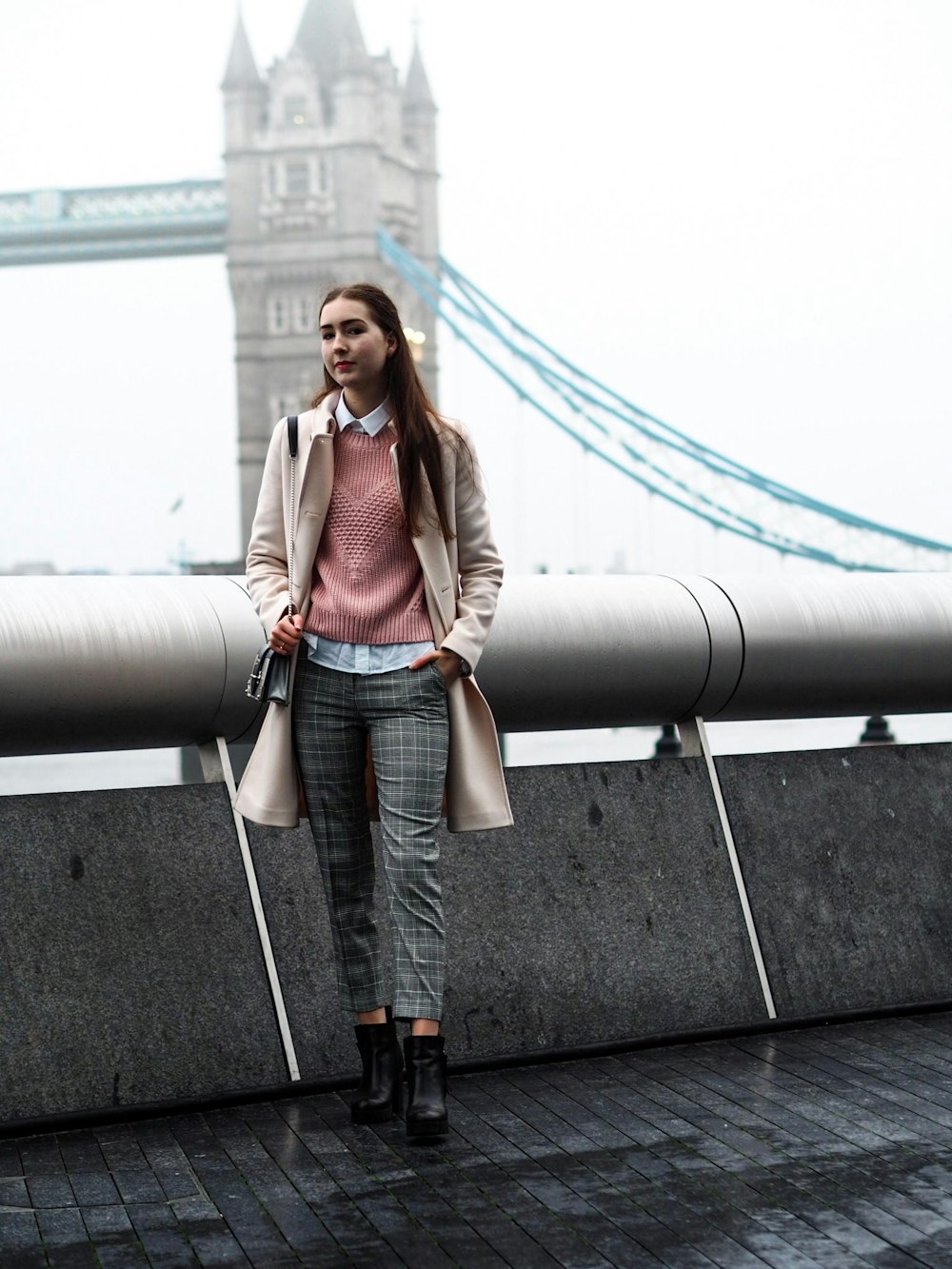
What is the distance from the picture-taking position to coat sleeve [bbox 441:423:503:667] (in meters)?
2.24

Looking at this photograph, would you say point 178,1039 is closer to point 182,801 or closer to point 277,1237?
point 182,801

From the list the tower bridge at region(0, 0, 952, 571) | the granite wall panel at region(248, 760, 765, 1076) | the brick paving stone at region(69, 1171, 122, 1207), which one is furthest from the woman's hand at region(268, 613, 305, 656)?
the tower bridge at region(0, 0, 952, 571)

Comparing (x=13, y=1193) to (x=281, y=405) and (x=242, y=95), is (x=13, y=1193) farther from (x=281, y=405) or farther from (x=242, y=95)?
(x=242, y=95)

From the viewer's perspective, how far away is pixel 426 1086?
2121mm

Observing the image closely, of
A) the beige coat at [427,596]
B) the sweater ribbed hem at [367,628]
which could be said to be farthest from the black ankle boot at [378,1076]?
the sweater ribbed hem at [367,628]

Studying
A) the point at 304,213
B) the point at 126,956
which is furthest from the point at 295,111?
the point at 126,956

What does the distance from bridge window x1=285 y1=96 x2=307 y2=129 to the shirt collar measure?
61.0m

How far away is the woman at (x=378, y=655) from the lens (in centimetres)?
217

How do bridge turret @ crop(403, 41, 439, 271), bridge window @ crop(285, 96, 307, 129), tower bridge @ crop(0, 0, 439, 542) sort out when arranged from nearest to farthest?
tower bridge @ crop(0, 0, 439, 542), bridge turret @ crop(403, 41, 439, 271), bridge window @ crop(285, 96, 307, 129)

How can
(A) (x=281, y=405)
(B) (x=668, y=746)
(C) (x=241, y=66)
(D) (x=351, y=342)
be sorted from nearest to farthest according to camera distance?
(D) (x=351, y=342) < (B) (x=668, y=746) < (A) (x=281, y=405) < (C) (x=241, y=66)

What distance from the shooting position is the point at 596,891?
265cm

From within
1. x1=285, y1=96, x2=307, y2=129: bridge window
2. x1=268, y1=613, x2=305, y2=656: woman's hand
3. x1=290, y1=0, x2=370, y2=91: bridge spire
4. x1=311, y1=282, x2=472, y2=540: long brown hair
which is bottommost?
x1=268, y1=613, x2=305, y2=656: woman's hand

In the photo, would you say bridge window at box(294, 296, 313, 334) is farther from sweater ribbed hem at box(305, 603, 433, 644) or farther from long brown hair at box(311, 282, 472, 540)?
sweater ribbed hem at box(305, 603, 433, 644)

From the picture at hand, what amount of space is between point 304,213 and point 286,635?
5919 centimetres
